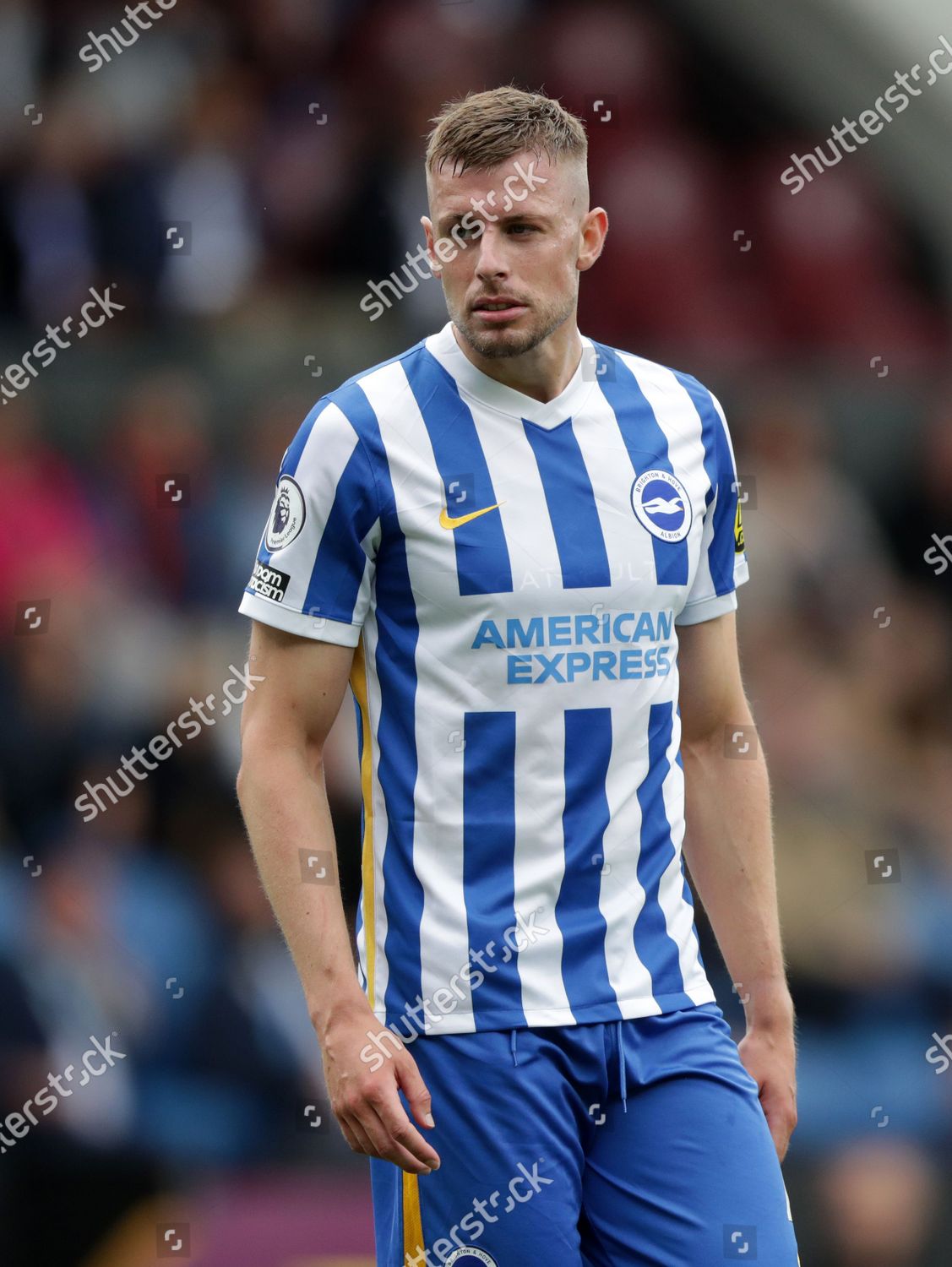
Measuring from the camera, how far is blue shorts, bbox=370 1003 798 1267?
2.60 metres

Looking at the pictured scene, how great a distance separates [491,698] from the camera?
272 cm

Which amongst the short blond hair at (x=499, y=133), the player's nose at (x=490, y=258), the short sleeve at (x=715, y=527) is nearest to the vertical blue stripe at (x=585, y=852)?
the short sleeve at (x=715, y=527)

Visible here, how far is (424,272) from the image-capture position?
6.72m

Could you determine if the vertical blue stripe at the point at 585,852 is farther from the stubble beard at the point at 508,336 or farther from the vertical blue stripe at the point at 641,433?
the stubble beard at the point at 508,336

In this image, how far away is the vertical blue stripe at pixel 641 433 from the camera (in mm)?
2871

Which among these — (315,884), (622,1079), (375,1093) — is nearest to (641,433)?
(315,884)

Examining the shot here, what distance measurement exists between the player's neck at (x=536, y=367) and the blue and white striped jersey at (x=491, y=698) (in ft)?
0.24

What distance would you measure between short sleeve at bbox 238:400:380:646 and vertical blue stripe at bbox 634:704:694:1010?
0.50 m

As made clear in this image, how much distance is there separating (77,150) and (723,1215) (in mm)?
5253

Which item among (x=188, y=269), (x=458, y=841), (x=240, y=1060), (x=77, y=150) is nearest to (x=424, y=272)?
(x=188, y=269)

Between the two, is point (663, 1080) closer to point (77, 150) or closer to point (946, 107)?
point (77, 150)

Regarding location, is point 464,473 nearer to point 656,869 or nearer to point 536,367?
point 536,367

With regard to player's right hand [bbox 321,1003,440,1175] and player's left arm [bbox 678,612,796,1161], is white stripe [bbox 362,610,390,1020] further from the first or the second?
player's left arm [bbox 678,612,796,1161]

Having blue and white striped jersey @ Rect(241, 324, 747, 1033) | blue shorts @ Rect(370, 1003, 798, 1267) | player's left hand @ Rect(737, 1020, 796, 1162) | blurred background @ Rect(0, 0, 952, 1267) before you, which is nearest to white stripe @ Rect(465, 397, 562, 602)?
blue and white striped jersey @ Rect(241, 324, 747, 1033)
